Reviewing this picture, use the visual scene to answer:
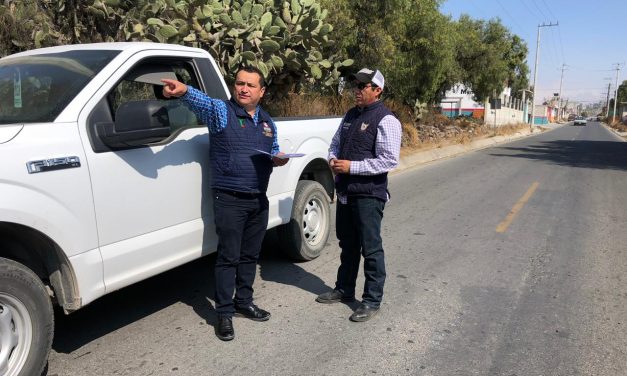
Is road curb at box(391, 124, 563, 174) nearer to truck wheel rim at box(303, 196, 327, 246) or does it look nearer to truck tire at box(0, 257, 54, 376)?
truck wheel rim at box(303, 196, 327, 246)

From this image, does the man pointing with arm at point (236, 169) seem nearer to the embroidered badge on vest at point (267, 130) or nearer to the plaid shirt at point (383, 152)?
the embroidered badge on vest at point (267, 130)

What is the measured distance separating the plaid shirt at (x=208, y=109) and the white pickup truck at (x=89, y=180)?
0.20 m

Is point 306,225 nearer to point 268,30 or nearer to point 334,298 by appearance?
point 334,298

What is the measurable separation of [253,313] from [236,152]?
1.34 metres

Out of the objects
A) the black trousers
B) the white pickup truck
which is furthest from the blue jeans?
the white pickup truck

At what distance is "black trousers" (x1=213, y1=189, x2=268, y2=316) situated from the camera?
371cm

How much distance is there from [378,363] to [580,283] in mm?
2802

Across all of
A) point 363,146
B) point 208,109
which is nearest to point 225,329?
point 208,109

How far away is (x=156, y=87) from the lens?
392 centimetres

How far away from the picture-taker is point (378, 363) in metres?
3.52

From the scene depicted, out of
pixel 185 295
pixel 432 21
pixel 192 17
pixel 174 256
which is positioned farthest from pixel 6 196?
pixel 432 21

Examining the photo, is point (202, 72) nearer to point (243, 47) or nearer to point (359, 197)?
point (359, 197)

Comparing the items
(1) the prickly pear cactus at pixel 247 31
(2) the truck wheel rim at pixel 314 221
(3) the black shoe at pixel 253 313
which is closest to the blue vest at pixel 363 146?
(3) the black shoe at pixel 253 313

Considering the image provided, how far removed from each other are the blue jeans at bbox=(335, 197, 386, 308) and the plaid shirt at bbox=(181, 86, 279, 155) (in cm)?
122
